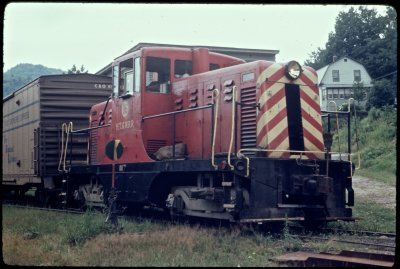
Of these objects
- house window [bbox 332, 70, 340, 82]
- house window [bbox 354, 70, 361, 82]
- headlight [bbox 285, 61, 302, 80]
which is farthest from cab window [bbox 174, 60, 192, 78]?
house window [bbox 354, 70, 361, 82]

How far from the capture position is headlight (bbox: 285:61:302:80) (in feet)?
29.0

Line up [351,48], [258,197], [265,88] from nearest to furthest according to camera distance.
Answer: [258,197], [265,88], [351,48]

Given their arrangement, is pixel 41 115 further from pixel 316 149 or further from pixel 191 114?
pixel 316 149

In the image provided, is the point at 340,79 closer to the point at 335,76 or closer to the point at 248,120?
the point at 335,76

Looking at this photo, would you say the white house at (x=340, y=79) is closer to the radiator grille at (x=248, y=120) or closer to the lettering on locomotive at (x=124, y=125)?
the lettering on locomotive at (x=124, y=125)

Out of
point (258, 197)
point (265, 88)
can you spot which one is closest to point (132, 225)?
point (258, 197)

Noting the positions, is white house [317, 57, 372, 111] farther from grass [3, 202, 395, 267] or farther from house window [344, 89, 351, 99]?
grass [3, 202, 395, 267]

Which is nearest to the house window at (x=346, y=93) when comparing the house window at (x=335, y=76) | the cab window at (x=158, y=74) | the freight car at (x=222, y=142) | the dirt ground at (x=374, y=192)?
the house window at (x=335, y=76)

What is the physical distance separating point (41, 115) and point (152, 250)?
9.06m

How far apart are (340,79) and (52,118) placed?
Result: 42307 mm

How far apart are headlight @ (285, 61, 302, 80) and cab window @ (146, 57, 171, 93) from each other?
2.50m

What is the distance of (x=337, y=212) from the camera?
879cm

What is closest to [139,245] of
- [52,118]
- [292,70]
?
[292,70]

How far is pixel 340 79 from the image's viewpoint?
5247cm
